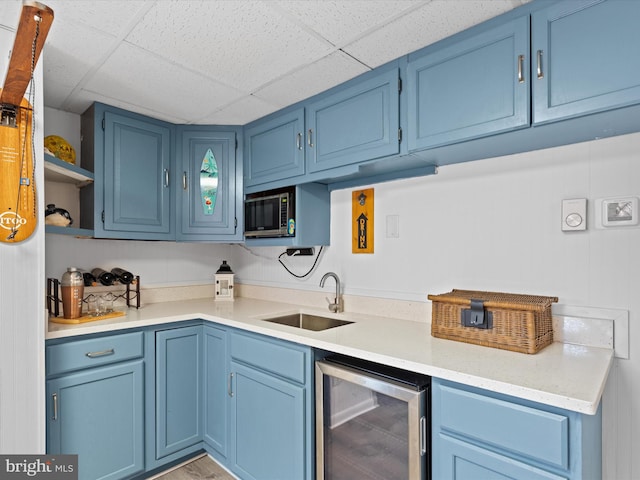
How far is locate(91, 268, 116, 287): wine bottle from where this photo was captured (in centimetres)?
240

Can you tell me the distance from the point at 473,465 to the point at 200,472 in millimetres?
1705

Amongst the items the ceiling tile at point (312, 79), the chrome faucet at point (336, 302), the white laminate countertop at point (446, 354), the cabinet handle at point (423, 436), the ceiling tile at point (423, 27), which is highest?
the ceiling tile at point (423, 27)

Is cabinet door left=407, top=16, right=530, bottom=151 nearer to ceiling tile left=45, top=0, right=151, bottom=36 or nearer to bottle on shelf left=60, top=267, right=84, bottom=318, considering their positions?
ceiling tile left=45, top=0, right=151, bottom=36

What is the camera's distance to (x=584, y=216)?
1.50 m

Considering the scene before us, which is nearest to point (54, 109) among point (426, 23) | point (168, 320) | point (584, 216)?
point (168, 320)

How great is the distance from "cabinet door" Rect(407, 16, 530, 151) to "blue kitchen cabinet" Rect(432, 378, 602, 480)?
985 mm

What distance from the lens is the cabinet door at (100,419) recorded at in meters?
1.79

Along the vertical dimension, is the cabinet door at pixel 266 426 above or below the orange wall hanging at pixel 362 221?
below

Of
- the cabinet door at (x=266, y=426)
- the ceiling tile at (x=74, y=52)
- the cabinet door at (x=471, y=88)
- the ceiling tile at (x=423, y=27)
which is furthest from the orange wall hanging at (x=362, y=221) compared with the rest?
the ceiling tile at (x=74, y=52)

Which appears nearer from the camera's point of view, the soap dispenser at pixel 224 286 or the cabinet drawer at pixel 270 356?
the cabinet drawer at pixel 270 356

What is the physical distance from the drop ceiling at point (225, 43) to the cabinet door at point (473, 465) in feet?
5.14

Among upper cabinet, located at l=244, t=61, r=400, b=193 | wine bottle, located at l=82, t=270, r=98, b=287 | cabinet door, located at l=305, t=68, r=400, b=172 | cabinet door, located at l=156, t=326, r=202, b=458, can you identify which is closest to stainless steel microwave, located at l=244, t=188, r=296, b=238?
upper cabinet, located at l=244, t=61, r=400, b=193

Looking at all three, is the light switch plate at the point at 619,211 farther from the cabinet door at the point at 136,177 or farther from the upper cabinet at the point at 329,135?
the cabinet door at the point at 136,177

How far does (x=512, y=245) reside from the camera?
1710 millimetres
